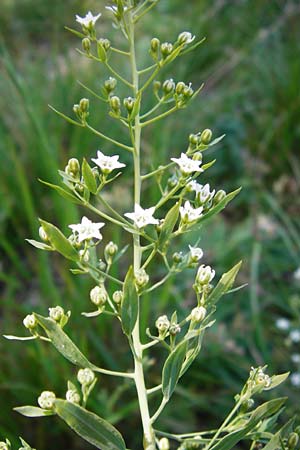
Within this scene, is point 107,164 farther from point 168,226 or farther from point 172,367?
point 172,367

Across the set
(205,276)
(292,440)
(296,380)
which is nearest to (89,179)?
(205,276)

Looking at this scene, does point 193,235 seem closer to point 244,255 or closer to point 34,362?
point 244,255

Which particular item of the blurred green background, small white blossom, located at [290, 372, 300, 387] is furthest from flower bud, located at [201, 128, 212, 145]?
small white blossom, located at [290, 372, 300, 387]

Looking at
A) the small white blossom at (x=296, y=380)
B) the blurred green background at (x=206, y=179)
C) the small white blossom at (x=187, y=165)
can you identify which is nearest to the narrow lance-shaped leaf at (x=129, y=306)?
the small white blossom at (x=187, y=165)

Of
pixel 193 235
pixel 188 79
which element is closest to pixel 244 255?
pixel 193 235

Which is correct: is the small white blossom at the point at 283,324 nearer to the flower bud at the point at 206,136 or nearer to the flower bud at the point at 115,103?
the flower bud at the point at 206,136

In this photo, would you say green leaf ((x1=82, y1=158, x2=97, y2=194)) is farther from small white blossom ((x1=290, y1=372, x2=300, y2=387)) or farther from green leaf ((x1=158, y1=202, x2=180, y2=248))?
small white blossom ((x1=290, y1=372, x2=300, y2=387))
